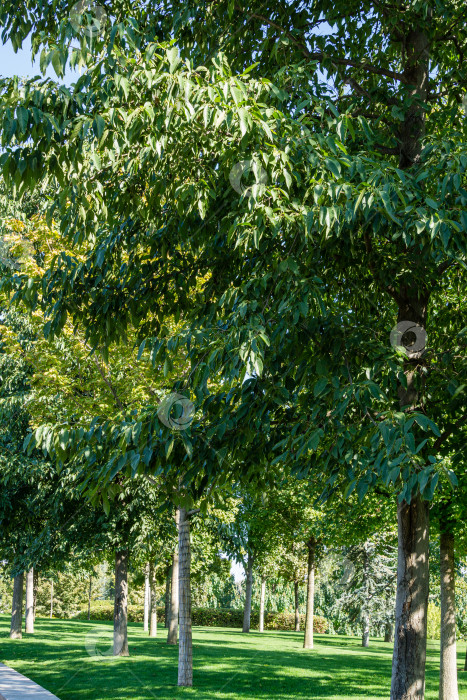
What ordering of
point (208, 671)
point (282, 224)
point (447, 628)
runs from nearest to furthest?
point (282, 224), point (447, 628), point (208, 671)

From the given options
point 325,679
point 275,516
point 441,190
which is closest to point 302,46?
point 441,190

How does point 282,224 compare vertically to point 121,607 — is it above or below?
above

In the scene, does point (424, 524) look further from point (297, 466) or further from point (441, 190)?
point (441, 190)

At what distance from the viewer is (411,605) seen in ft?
17.4

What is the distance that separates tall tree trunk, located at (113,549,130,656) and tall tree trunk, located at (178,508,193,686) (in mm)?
4595

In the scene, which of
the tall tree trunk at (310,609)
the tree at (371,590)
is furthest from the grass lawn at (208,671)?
the tree at (371,590)

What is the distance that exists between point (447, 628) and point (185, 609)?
487 centimetres

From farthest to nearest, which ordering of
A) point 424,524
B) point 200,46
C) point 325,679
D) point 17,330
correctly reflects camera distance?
1. point 17,330
2. point 325,679
3. point 200,46
4. point 424,524

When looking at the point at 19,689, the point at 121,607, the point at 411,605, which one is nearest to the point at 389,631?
the point at 121,607

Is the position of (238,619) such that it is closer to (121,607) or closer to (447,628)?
(121,607)

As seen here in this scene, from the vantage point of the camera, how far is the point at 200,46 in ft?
19.5

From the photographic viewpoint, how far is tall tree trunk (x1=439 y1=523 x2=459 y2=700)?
37.0ft

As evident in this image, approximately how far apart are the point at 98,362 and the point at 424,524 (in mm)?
7892

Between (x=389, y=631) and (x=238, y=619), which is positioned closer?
(x=389, y=631)
